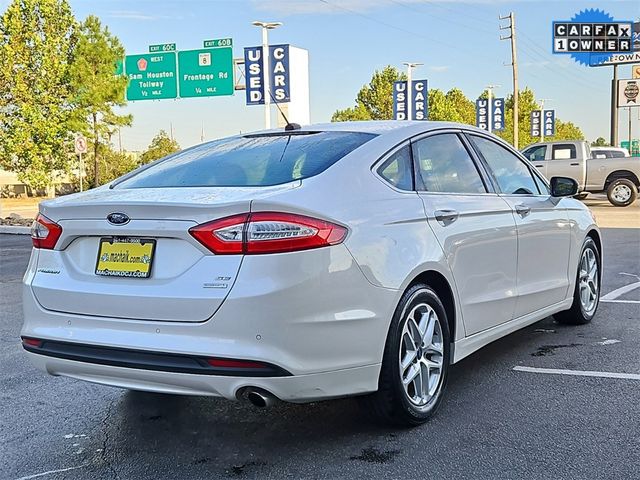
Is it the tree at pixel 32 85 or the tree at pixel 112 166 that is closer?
the tree at pixel 32 85

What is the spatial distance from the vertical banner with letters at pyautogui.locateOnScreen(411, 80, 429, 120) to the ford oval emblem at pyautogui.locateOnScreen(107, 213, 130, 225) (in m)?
30.8

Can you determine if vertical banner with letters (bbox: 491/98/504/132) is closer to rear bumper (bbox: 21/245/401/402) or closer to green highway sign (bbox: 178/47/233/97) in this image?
green highway sign (bbox: 178/47/233/97)

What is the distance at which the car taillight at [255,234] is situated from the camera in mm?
3008

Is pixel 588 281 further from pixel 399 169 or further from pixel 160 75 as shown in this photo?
pixel 160 75

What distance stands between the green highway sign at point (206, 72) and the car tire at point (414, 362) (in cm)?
2505

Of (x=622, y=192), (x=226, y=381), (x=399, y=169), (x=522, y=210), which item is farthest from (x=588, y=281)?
(x=622, y=192)

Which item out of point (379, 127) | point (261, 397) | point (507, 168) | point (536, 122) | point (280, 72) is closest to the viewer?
point (261, 397)

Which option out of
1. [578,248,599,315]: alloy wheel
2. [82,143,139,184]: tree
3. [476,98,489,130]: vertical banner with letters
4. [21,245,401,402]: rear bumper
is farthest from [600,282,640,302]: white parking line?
[82,143,139,184]: tree

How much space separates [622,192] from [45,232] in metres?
20.0

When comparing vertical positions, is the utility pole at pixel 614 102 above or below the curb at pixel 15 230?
above

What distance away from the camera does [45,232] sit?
3.52 metres

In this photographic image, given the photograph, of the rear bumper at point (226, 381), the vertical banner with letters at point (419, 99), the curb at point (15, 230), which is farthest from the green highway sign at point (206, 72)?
the rear bumper at point (226, 381)

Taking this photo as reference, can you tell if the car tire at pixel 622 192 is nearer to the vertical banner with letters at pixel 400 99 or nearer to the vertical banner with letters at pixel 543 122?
the vertical banner with letters at pixel 400 99

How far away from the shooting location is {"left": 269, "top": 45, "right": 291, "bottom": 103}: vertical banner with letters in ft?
77.1
